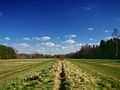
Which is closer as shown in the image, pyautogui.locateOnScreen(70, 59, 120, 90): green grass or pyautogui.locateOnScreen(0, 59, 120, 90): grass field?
pyautogui.locateOnScreen(0, 59, 120, 90): grass field

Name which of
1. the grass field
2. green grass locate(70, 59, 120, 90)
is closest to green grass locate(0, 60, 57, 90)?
the grass field

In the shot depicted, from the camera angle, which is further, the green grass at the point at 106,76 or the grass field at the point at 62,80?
the green grass at the point at 106,76

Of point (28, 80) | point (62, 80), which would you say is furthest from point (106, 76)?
point (28, 80)

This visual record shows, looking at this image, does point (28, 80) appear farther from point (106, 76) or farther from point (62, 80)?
point (106, 76)

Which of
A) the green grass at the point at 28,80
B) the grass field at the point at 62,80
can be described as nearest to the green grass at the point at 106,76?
the grass field at the point at 62,80

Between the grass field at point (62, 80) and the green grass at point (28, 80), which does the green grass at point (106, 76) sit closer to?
the grass field at point (62, 80)

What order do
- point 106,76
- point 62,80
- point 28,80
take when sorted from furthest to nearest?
point 106,76 < point 28,80 < point 62,80

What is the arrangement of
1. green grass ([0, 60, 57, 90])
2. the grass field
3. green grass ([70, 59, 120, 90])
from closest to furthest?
the grass field
green grass ([0, 60, 57, 90])
green grass ([70, 59, 120, 90])

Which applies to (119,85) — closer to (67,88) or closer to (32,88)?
(67,88)

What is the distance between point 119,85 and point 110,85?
654 mm

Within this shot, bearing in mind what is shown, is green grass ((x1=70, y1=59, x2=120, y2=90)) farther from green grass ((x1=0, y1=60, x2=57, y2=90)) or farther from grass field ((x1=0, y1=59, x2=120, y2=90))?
green grass ((x1=0, y1=60, x2=57, y2=90))

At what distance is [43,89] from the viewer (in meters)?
18.2

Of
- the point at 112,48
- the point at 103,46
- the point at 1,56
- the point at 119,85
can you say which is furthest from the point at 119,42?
the point at 119,85

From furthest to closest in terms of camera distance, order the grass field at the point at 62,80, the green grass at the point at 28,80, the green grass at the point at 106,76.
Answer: the green grass at the point at 106,76 < the green grass at the point at 28,80 < the grass field at the point at 62,80
